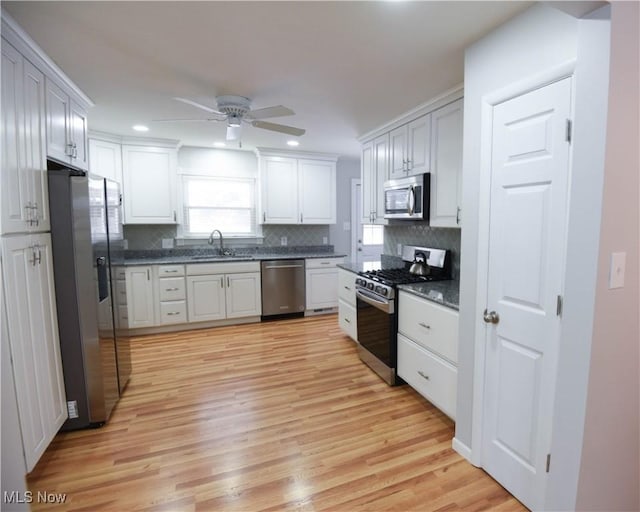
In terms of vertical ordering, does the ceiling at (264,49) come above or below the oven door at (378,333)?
above

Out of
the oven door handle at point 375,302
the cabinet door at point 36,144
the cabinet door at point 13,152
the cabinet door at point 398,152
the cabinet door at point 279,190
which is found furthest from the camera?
the cabinet door at point 279,190

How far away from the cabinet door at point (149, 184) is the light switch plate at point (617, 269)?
169 inches

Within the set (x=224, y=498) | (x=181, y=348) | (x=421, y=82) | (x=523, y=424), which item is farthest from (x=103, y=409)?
(x=421, y=82)

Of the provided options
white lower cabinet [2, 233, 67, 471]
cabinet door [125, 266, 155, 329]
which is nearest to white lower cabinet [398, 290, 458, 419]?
white lower cabinet [2, 233, 67, 471]

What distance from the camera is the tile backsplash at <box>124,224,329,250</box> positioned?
4340 mm

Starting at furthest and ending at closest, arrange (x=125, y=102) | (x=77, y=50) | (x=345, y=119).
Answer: (x=345, y=119) → (x=125, y=102) → (x=77, y=50)

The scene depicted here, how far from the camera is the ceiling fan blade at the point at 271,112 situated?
2432mm

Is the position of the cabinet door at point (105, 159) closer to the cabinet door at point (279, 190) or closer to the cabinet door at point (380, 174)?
the cabinet door at point (279, 190)

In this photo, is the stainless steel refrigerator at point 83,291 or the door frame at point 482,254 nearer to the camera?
the door frame at point 482,254

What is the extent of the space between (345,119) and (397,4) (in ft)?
5.62

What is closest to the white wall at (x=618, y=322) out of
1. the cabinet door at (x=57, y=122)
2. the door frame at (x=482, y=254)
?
the door frame at (x=482, y=254)

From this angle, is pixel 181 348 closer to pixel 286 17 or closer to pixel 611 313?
pixel 286 17

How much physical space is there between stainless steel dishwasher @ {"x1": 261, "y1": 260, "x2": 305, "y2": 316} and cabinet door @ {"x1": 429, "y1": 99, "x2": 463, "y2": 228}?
2.31 m

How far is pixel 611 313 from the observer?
3.79 ft
